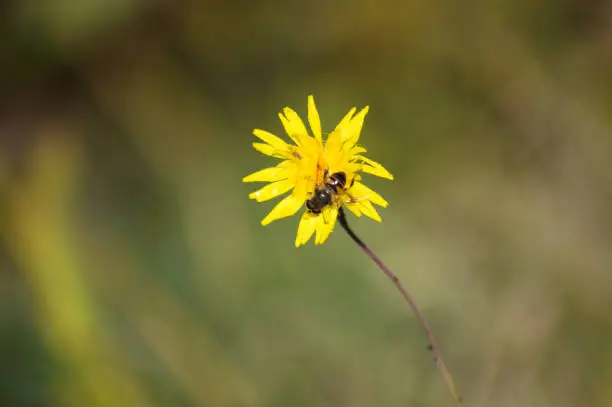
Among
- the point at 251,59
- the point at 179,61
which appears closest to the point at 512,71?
the point at 251,59

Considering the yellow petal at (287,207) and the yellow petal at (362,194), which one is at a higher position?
the yellow petal at (287,207)

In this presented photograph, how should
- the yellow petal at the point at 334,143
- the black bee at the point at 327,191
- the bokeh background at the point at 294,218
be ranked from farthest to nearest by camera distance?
the bokeh background at the point at 294,218, the yellow petal at the point at 334,143, the black bee at the point at 327,191

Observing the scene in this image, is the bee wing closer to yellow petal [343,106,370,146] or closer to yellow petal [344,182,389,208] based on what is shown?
yellow petal [344,182,389,208]

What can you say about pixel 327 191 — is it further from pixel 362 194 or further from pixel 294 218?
pixel 294 218

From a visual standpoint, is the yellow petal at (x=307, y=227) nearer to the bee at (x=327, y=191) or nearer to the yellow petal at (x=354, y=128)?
the bee at (x=327, y=191)

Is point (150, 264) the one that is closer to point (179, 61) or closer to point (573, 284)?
point (179, 61)

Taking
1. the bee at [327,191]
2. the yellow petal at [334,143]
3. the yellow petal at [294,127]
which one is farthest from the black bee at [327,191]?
the yellow petal at [294,127]
